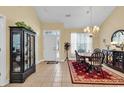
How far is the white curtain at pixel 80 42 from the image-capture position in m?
14.0

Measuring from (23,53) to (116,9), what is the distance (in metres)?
6.69

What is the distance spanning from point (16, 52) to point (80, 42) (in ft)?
29.2

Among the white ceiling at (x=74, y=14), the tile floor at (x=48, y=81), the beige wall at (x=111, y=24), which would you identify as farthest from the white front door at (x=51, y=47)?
the tile floor at (x=48, y=81)

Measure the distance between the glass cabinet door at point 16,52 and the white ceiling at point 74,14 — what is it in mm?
4668

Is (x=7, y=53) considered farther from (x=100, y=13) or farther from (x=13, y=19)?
(x=100, y=13)

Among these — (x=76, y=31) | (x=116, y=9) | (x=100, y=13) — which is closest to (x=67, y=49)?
(x=76, y=31)

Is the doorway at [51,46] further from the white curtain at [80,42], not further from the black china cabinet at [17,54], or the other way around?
the black china cabinet at [17,54]

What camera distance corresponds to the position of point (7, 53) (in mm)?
5609

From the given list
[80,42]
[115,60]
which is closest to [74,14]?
[80,42]

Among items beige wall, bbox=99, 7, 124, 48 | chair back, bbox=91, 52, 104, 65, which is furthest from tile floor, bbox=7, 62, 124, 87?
beige wall, bbox=99, 7, 124, 48

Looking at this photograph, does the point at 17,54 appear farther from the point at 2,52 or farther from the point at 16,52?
the point at 2,52

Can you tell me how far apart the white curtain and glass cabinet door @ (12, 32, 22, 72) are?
8.45 meters

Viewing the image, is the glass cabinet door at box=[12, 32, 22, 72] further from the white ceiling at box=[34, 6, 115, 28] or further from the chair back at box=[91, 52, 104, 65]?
the white ceiling at box=[34, 6, 115, 28]

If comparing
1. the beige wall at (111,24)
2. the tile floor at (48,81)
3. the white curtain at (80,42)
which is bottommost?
the tile floor at (48,81)
